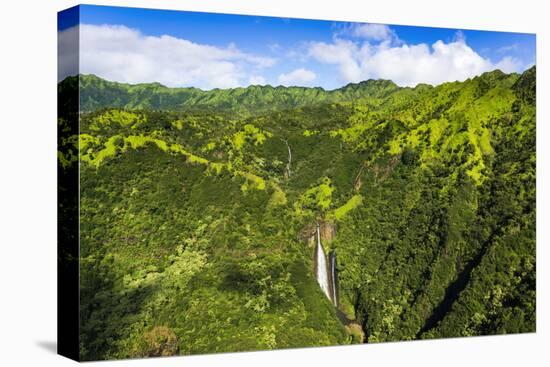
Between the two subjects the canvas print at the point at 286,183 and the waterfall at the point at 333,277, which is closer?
the canvas print at the point at 286,183

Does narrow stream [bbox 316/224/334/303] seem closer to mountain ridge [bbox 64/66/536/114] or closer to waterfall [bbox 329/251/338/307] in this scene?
waterfall [bbox 329/251/338/307]

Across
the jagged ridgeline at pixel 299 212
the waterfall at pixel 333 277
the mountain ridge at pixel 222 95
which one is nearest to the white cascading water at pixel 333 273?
the waterfall at pixel 333 277

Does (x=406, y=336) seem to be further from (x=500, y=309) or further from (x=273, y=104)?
(x=273, y=104)

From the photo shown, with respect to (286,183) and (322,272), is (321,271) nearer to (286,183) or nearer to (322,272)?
(322,272)

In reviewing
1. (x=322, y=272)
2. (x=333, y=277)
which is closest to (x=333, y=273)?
(x=333, y=277)

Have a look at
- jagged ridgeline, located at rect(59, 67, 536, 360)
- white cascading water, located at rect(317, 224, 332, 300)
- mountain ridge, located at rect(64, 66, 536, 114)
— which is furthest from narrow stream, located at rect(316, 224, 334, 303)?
mountain ridge, located at rect(64, 66, 536, 114)

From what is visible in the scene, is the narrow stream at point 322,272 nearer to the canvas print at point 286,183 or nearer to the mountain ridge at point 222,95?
the canvas print at point 286,183

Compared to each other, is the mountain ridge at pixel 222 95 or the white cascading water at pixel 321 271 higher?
the mountain ridge at pixel 222 95
